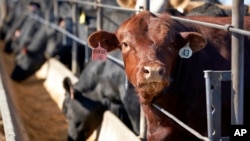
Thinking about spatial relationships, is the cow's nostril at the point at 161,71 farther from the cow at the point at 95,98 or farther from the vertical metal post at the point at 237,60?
the cow at the point at 95,98

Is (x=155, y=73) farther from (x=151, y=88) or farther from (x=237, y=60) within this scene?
(x=237, y=60)

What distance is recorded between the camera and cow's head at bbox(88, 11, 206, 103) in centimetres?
271

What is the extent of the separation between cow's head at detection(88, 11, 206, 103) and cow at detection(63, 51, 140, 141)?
201 centimetres

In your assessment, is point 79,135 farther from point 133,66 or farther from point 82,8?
point 82,8

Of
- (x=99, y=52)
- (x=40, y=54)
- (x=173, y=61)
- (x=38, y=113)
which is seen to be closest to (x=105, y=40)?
(x=99, y=52)

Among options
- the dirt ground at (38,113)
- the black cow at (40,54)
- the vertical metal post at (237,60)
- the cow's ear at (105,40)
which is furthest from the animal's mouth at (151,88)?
the black cow at (40,54)

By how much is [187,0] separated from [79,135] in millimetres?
1979

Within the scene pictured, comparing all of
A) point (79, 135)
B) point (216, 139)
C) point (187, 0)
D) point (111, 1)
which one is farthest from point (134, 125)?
point (111, 1)

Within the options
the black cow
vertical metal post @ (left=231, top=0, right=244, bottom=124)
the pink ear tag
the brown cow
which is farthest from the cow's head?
the black cow

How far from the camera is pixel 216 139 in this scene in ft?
8.22

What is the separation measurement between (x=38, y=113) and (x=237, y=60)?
4950 millimetres

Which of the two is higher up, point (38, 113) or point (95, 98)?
point (95, 98)

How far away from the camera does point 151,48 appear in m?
2.85

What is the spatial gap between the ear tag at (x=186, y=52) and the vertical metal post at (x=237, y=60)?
527mm
